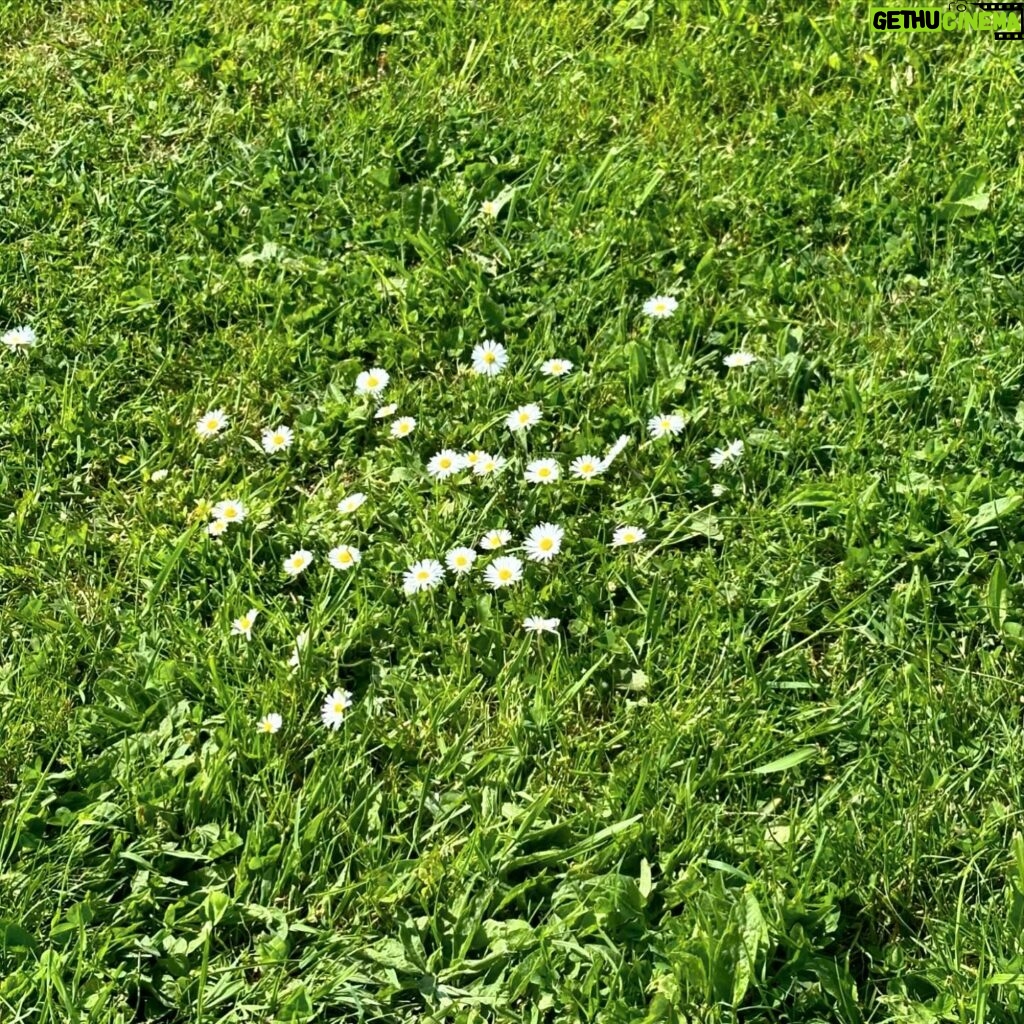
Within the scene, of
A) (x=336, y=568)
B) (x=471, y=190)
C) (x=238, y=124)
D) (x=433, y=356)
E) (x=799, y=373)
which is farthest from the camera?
(x=238, y=124)

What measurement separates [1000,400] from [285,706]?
1.69m

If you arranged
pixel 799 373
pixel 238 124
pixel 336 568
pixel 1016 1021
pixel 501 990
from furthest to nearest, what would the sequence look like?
1. pixel 238 124
2. pixel 799 373
3. pixel 336 568
4. pixel 501 990
5. pixel 1016 1021

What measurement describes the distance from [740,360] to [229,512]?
1233 millimetres

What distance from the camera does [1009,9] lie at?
3.86 metres

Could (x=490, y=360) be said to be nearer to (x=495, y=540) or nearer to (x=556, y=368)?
(x=556, y=368)

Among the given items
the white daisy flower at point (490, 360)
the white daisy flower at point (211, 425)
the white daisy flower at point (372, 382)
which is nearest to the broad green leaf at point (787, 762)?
the white daisy flower at point (490, 360)

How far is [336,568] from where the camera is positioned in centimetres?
286

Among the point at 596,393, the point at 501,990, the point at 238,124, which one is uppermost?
the point at 238,124

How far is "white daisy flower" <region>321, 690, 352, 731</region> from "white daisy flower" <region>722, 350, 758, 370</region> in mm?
1213

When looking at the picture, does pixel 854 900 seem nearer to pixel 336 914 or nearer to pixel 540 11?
pixel 336 914

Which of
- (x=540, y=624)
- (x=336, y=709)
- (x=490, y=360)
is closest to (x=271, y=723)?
(x=336, y=709)

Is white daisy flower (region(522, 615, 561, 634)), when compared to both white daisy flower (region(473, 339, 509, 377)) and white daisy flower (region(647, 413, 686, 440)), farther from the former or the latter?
white daisy flower (region(473, 339, 509, 377))

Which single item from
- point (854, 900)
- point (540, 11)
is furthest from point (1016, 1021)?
point (540, 11)

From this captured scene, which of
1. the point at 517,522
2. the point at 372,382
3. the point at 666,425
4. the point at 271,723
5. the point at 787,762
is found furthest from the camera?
the point at 372,382
